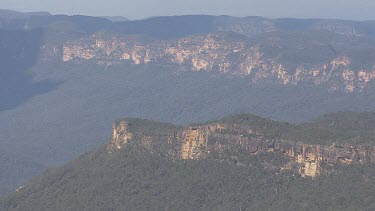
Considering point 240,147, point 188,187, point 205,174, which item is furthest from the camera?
point 240,147

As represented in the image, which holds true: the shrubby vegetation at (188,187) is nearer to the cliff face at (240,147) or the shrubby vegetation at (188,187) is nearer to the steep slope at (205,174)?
the steep slope at (205,174)

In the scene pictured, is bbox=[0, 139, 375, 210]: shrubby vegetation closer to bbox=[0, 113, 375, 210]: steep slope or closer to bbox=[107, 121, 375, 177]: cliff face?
bbox=[0, 113, 375, 210]: steep slope

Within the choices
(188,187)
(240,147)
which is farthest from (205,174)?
(240,147)

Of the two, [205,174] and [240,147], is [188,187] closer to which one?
[205,174]

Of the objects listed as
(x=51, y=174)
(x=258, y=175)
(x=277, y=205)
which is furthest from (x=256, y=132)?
(x=51, y=174)

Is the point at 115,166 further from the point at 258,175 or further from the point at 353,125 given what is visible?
the point at 353,125

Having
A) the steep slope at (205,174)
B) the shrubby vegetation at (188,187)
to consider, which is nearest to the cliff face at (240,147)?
the steep slope at (205,174)
